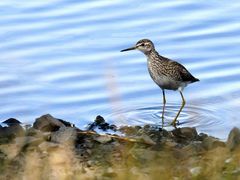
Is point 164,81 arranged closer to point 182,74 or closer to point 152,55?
point 182,74

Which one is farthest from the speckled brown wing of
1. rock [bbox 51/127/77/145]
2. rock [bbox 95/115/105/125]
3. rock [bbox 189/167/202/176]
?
rock [bbox 189/167/202/176]

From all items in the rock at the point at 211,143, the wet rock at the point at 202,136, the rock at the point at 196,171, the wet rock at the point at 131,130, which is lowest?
the rock at the point at 196,171

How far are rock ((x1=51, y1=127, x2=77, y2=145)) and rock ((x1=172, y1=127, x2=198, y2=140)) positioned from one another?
1.40 m

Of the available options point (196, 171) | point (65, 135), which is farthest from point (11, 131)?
point (196, 171)

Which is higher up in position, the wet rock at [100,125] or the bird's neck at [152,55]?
the bird's neck at [152,55]

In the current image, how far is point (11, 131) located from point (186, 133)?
211cm

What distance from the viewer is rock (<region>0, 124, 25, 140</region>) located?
10469mm

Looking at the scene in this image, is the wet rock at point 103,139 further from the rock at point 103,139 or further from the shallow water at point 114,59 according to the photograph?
the shallow water at point 114,59

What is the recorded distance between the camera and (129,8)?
1691 centimetres

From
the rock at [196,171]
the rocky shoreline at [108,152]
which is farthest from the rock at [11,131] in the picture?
the rock at [196,171]

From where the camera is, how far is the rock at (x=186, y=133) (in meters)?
11.0

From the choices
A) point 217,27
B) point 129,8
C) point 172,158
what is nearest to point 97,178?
point 172,158

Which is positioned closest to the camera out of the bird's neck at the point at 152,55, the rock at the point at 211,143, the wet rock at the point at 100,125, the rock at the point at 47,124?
the rock at the point at 211,143

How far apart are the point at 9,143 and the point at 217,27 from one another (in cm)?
639
